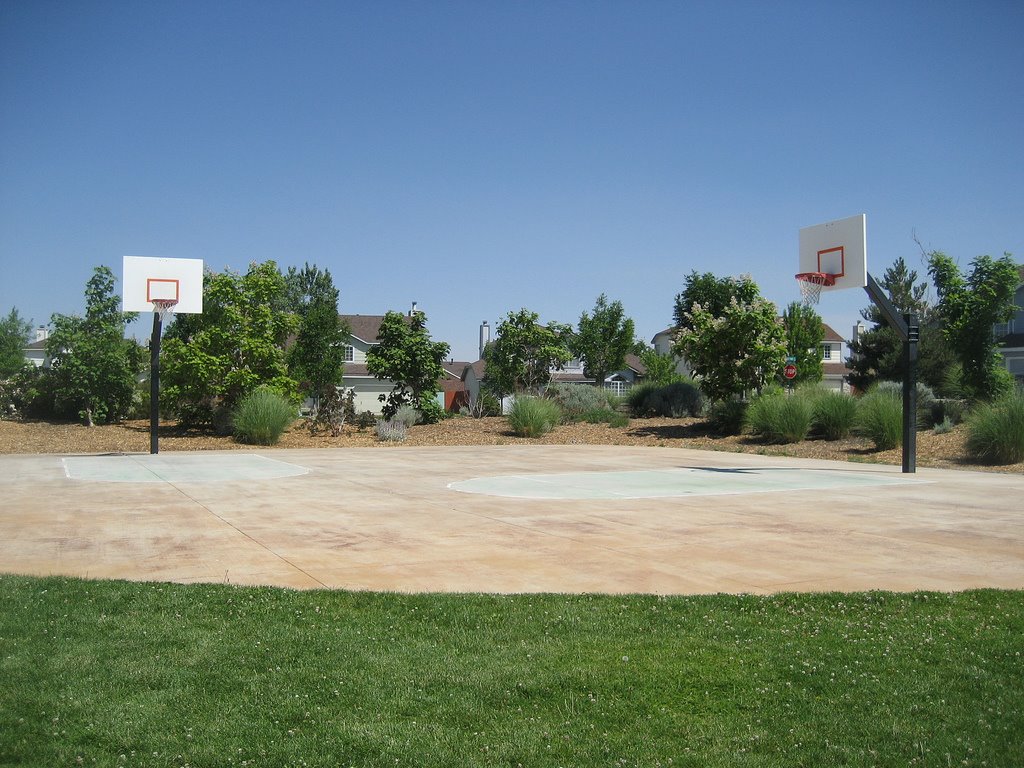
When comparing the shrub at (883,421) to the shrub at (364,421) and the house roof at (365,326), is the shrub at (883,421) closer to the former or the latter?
the shrub at (364,421)

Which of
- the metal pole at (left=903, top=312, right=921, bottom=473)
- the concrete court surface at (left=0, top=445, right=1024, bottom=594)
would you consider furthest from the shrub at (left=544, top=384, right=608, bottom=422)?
the metal pole at (left=903, top=312, right=921, bottom=473)

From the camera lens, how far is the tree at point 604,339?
2063 inches

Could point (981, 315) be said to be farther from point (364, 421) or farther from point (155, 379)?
point (155, 379)

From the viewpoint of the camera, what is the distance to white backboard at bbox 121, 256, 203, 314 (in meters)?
20.6

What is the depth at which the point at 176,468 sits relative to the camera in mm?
16891

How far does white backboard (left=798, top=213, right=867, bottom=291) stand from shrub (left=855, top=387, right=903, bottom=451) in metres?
4.05

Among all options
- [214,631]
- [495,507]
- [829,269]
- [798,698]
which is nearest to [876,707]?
[798,698]

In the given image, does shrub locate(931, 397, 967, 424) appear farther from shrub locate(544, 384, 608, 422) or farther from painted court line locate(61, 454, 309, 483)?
painted court line locate(61, 454, 309, 483)

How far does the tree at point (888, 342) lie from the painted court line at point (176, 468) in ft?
99.5

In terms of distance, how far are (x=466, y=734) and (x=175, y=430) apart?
2456 cm

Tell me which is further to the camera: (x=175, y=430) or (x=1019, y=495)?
(x=175, y=430)

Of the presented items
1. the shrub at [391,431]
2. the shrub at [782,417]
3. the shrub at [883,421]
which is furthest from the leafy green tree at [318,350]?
the shrub at [883,421]

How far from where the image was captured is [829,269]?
61.2 feet

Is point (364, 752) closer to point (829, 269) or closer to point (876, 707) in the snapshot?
point (876, 707)
